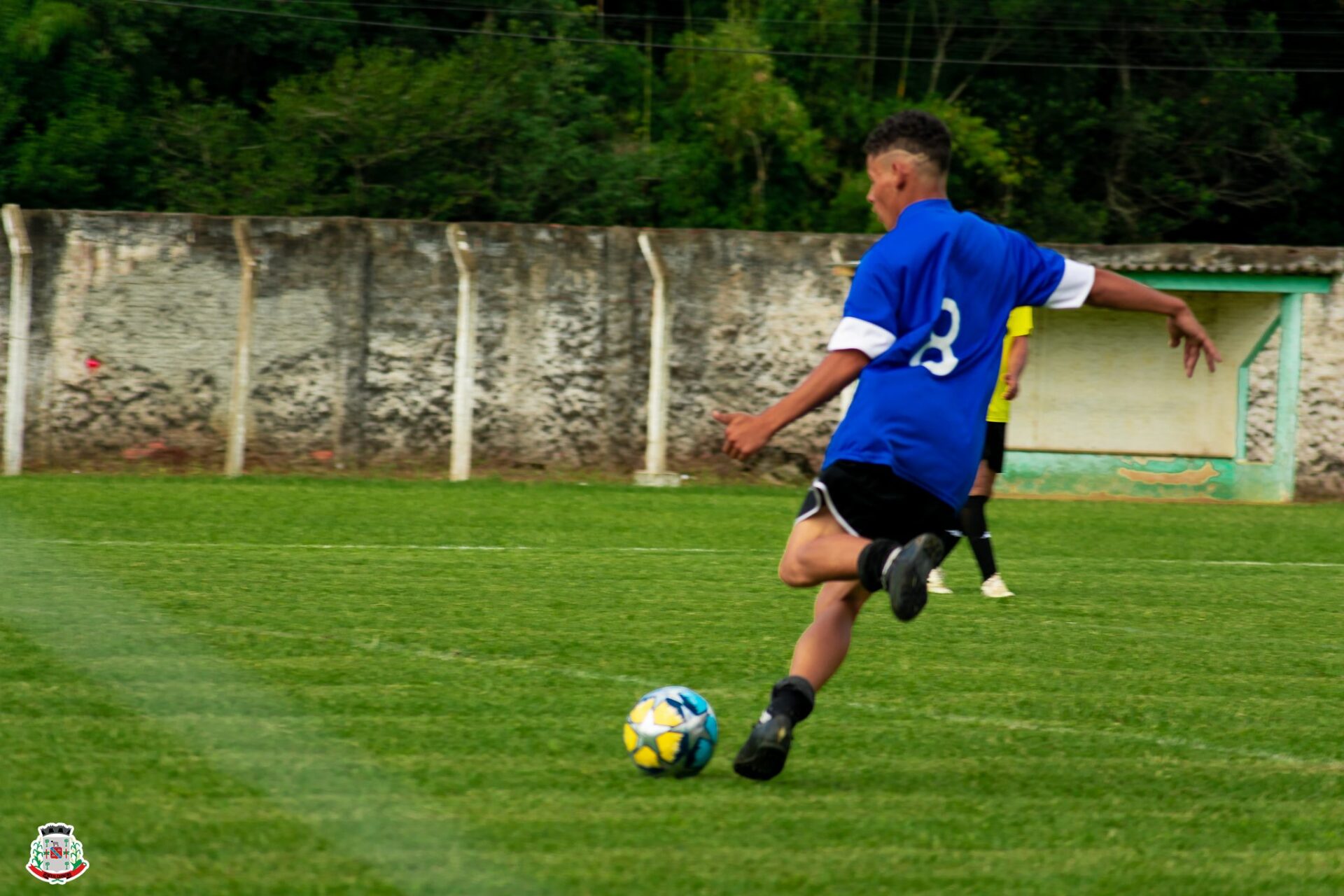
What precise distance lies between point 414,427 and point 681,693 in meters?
12.3

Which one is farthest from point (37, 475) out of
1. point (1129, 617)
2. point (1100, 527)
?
point (1129, 617)

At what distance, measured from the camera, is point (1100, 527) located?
44.9ft

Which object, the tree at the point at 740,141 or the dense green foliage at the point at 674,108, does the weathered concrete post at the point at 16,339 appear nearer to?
the dense green foliage at the point at 674,108

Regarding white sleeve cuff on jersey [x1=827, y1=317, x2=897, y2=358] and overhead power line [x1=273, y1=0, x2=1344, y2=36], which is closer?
white sleeve cuff on jersey [x1=827, y1=317, x2=897, y2=358]

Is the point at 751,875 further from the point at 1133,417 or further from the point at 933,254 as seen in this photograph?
the point at 1133,417

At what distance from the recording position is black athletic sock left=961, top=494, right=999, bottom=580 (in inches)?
336

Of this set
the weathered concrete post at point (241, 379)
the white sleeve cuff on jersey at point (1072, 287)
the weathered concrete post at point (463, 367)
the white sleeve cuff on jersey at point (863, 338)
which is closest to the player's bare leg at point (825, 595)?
the white sleeve cuff on jersey at point (863, 338)

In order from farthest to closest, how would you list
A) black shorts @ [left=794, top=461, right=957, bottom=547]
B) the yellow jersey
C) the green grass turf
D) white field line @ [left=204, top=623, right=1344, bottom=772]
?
the yellow jersey < white field line @ [left=204, top=623, right=1344, bottom=772] < black shorts @ [left=794, top=461, right=957, bottom=547] < the green grass turf

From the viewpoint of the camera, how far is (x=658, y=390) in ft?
54.9

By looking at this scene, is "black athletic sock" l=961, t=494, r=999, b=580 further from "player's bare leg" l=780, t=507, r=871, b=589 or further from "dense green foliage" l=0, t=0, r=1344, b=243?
"dense green foliage" l=0, t=0, r=1344, b=243

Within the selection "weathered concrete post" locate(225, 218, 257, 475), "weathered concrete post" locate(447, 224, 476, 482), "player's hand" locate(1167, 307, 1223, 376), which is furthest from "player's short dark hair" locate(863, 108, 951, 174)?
"weathered concrete post" locate(225, 218, 257, 475)

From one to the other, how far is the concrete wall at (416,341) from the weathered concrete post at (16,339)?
12 cm

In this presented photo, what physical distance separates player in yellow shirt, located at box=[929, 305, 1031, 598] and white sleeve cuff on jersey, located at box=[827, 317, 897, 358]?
14.3 feet

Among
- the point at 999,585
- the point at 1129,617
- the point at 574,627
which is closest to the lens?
the point at 574,627
